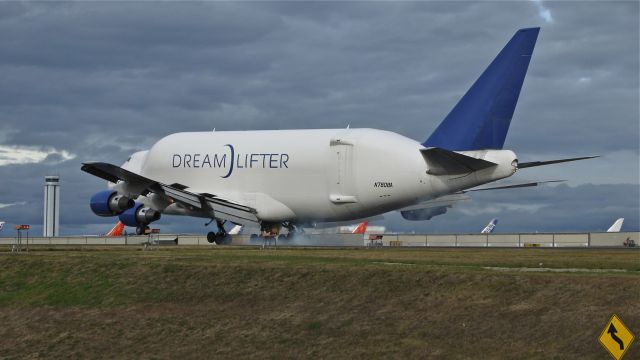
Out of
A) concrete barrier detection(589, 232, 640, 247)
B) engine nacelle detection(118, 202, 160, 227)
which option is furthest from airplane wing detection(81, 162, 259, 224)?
concrete barrier detection(589, 232, 640, 247)

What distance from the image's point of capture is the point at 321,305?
3169cm

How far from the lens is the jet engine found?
5716 centimetres

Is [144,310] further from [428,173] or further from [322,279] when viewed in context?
[428,173]

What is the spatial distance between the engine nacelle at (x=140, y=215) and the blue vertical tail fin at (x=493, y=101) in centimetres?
1930

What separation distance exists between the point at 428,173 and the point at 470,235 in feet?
130

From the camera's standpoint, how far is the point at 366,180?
51.2 meters

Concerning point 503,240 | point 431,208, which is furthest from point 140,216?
point 503,240

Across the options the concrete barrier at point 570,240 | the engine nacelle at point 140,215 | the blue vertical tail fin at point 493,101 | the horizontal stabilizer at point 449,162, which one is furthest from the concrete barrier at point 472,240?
the horizontal stabilizer at point 449,162

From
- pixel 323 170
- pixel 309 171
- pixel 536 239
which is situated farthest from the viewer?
pixel 536 239

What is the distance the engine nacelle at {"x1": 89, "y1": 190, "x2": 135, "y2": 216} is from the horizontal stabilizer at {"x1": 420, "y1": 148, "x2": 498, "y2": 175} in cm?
1929

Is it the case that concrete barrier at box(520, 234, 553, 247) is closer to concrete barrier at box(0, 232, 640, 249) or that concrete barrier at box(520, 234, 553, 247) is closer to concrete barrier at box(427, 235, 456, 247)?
concrete barrier at box(0, 232, 640, 249)

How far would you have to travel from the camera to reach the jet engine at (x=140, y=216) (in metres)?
57.2

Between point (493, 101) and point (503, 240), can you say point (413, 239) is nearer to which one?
point (503, 240)

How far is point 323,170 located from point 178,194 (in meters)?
8.61
